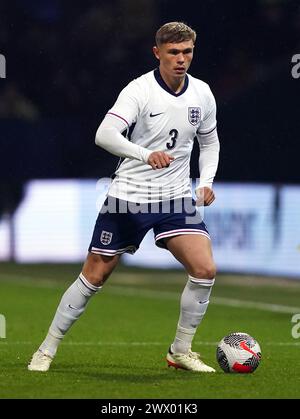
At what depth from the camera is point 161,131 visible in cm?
803

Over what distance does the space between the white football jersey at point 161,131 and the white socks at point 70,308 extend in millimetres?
619

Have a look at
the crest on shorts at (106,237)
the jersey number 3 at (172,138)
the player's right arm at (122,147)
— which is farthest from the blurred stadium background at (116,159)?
the player's right arm at (122,147)

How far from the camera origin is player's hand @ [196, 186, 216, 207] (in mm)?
7922

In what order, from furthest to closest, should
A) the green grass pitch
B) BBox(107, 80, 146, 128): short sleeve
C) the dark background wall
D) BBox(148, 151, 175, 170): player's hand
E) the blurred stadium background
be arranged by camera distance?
the dark background wall, the blurred stadium background, BBox(107, 80, 146, 128): short sleeve, BBox(148, 151, 175, 170): player's hand, the green grass pitch

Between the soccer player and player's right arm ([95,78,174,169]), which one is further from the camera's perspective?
the soccer player

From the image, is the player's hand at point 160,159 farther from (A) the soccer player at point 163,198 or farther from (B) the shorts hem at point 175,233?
(B) the shorts hem at point 175,233

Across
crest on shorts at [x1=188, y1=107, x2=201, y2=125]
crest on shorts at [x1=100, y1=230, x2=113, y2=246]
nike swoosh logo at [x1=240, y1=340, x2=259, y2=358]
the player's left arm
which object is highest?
crest on shorts at [x1=188, y1=107, x2=201, y2=125]

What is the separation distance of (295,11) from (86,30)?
3.89 metres

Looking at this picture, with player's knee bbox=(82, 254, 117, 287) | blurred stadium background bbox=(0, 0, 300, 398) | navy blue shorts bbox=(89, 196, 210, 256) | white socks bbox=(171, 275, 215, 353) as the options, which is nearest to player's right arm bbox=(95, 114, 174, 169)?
navy blue shorts bbox=(89, 196, 210, 256)

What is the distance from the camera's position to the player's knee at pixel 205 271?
7980 millimetres

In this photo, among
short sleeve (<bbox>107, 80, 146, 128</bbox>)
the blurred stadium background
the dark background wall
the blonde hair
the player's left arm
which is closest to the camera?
short sleeve (<bbox>107, 80, 146, 128</bbox>)

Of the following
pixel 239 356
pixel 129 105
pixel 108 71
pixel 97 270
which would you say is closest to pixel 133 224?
pixel 97 270

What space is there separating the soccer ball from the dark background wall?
12700mm

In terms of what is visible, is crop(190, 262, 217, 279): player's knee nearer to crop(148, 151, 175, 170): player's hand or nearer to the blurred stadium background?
crop(148, 151, 175, 170): player's hand
